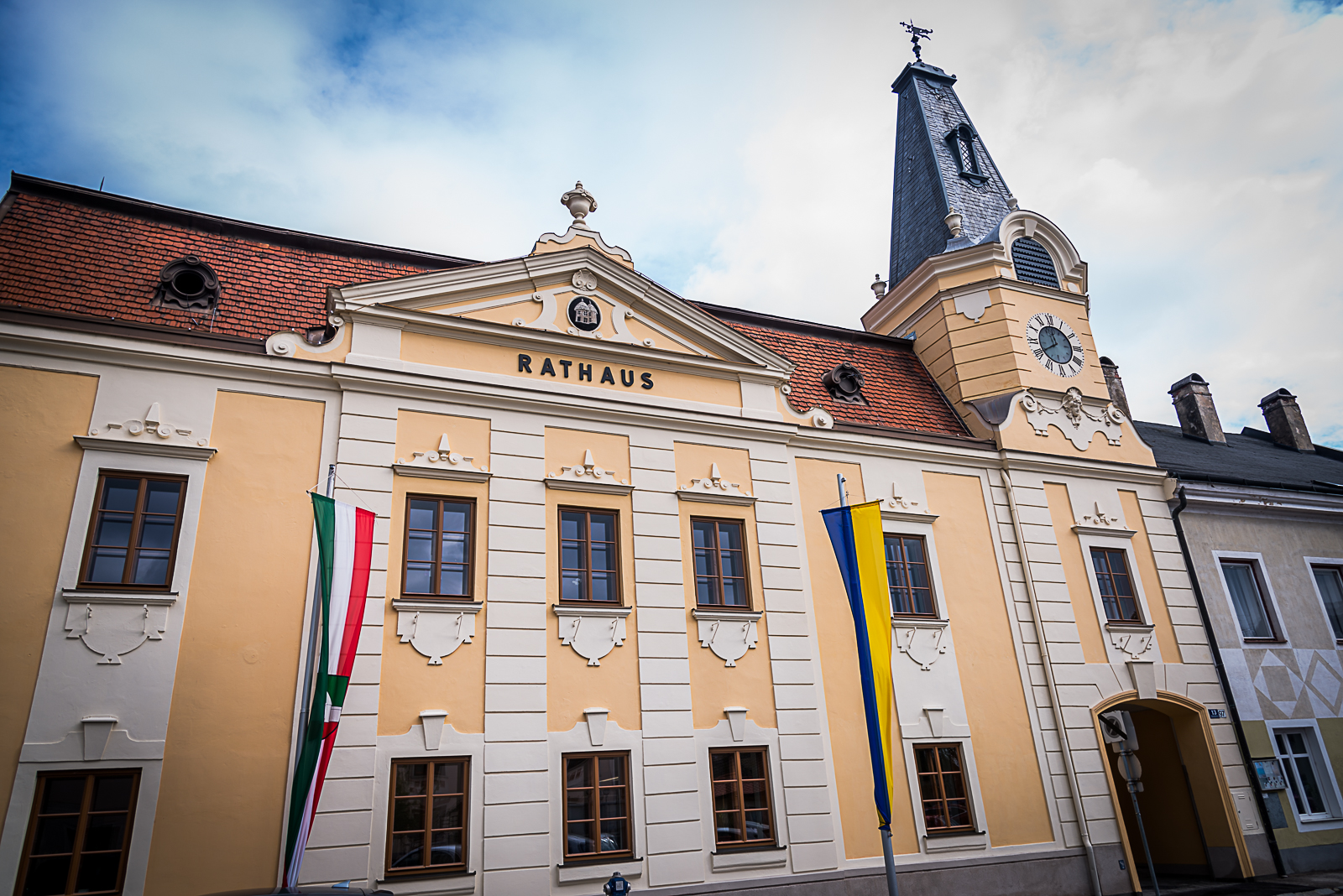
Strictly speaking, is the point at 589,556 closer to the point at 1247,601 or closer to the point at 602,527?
the point at 602,527

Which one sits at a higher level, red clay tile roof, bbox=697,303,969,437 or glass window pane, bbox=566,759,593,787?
red clay tile roof, bbox=697,303,969,437

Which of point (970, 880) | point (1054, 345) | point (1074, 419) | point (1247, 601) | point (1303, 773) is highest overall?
point (1054, 345)

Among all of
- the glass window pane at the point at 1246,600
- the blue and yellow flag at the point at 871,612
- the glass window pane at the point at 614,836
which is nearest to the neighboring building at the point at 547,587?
the glass window pane at the point at 614,836

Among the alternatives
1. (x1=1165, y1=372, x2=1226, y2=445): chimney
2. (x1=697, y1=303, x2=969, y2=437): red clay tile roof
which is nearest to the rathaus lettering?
(x1=697, y1=303, x2=969, y2=437): red clay tile roof

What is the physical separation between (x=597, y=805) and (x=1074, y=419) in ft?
44.7

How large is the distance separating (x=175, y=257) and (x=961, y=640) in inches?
600

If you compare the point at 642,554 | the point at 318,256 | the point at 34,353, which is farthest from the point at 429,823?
the point at 318,256

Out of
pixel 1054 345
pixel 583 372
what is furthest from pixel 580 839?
pixel 1054 345

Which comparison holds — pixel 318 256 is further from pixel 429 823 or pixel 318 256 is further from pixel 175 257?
pixel 429 823

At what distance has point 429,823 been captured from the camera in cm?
1152

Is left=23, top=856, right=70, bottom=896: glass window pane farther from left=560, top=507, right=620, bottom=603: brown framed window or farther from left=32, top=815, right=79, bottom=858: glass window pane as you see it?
left=560, top=507, right=620, bottom=603: brown framed window

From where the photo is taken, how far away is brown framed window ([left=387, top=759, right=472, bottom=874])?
11.3 m

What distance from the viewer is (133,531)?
448 inches

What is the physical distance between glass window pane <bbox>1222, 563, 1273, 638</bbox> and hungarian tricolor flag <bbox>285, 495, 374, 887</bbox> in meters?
18.5
